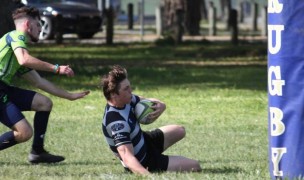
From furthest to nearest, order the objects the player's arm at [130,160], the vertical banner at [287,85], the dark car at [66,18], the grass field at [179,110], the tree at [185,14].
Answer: the tree at [185,14] < the dark car at [66,18] < the grass field at [179,110] < the player's arm at [130,160] < the vertical banner at [287,85]

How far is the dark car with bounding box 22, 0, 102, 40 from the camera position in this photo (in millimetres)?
28828

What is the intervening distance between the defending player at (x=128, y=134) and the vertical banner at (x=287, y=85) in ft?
4.12

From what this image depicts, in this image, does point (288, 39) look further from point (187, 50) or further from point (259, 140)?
point (187, 50)

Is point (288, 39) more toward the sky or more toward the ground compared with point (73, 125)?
more toward the sky

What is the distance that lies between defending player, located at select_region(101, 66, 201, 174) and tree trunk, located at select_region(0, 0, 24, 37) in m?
8.97

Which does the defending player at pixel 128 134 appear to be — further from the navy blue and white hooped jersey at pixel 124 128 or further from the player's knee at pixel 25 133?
the player's knee at pixel 25 133

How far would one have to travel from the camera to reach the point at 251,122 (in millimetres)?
12922

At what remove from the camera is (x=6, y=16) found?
17.4 meters

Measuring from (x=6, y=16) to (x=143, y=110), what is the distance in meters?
9.53

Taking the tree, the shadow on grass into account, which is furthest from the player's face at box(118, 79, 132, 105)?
the tree

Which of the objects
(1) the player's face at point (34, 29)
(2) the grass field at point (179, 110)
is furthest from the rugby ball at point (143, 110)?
(1) the player's face at point (34, 29)

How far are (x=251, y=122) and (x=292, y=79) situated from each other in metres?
5.73

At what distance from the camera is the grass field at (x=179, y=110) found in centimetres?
900

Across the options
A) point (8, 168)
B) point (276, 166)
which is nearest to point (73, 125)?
point (8, 168)
